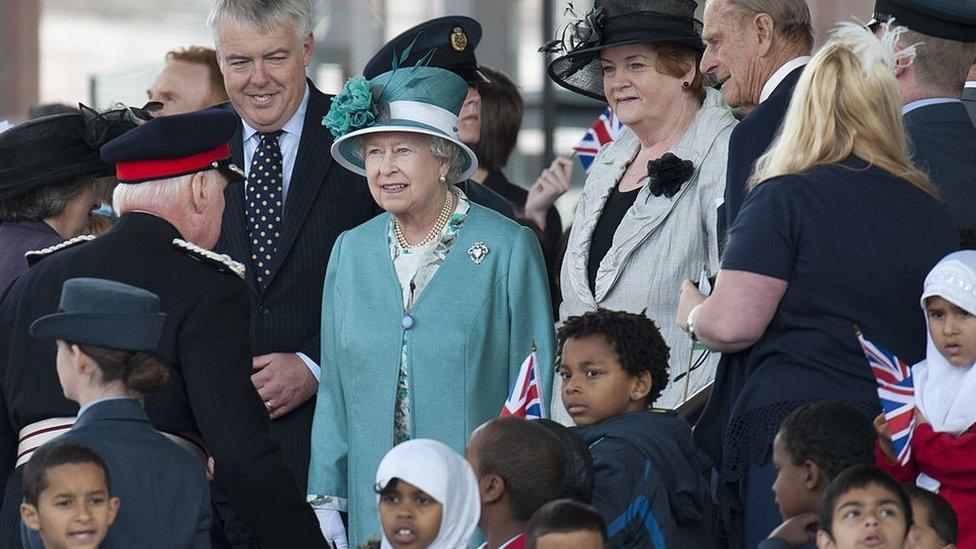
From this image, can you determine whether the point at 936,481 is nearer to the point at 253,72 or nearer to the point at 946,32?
Answer: the point at 946,32

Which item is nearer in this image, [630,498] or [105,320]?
[105,320]

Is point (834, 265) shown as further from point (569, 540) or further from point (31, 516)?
point (31, 516)

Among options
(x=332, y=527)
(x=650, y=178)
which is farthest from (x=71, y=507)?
(x=650, y=178)

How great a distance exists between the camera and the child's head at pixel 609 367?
427 cm

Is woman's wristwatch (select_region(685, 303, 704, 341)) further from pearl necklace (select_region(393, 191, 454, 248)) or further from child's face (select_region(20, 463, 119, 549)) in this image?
child's face (select_region(20, 463, 119, 549))

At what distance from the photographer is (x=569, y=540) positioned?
3635 mm

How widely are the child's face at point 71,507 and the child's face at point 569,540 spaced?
0.90 m

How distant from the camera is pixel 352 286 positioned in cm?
466

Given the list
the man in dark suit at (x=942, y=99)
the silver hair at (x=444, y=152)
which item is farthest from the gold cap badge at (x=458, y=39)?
the man in dark suit at (x=942, y=99)

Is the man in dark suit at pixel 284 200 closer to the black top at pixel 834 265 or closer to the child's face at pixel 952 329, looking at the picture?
the black top at pixel 834 265

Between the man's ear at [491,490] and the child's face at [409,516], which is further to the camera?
the man's ear at [491,490]

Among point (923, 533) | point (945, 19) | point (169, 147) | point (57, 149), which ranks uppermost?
point (945, 19)

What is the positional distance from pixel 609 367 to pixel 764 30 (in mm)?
1031

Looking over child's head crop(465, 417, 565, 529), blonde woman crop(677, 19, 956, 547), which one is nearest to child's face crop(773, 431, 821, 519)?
blonde woman crop(677, 19, 956, 547)
